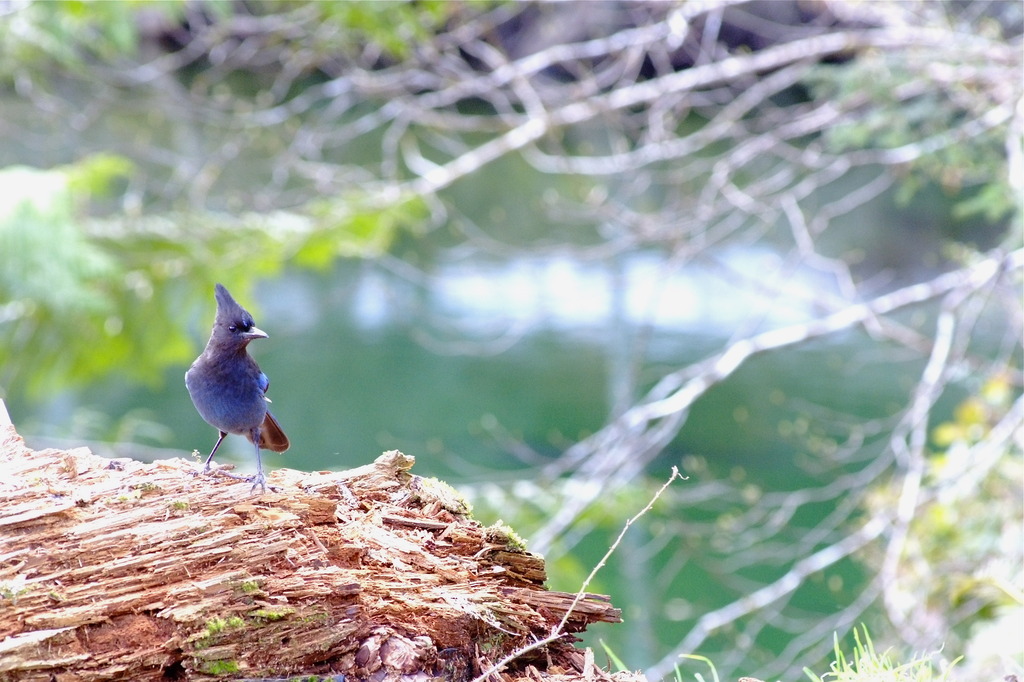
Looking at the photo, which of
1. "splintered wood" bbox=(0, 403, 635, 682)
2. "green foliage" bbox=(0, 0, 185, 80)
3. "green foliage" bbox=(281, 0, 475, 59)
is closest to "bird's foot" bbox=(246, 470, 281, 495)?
"splintered wood" bbox=(0, 403, 635, 682)

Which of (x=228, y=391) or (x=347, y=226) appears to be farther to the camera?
(x=347, y=226)

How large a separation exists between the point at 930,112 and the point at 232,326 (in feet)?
18.9

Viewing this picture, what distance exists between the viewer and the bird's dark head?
2307 millimetres

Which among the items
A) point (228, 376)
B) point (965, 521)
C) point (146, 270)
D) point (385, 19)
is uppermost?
point (385, 19)

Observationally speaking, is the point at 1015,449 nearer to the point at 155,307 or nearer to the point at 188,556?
the point at 155,307

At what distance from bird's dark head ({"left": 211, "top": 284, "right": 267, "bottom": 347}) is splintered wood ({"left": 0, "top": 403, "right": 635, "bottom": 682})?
381mm

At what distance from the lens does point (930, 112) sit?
21.6ft

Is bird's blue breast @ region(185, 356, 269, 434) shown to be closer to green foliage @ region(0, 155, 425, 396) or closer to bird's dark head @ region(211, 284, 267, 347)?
bird's dark head @ region(211, 284, 267, 347)

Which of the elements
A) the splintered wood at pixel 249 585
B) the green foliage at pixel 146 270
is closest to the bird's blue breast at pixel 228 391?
the splintered wood at pixel 249 585

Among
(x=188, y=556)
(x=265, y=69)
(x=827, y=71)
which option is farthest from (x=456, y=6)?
(x=188, y=556)

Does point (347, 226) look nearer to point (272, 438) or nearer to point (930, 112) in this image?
point (272, 438)

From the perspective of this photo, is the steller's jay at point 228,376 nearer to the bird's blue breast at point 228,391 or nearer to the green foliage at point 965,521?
the bird's blue breast at point 228,391

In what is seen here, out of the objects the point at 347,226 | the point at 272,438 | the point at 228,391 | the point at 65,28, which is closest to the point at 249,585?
the point at 228,391

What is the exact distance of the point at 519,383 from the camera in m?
13.6
